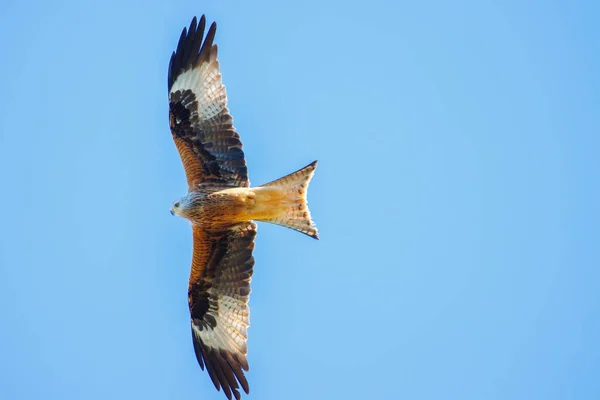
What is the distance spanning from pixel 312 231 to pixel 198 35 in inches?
105

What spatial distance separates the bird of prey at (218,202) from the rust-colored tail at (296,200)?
0.04 ft

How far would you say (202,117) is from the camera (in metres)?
9.72

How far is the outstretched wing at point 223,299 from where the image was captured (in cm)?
989

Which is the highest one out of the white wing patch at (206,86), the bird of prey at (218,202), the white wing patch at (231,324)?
the white wing patch at (206,86)

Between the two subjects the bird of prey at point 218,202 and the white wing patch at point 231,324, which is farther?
the white wing patch at point 231,324

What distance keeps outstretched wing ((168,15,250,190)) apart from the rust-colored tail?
464mm

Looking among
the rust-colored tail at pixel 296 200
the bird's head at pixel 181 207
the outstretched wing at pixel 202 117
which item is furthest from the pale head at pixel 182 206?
the rust-colored tail at pixel 296 200

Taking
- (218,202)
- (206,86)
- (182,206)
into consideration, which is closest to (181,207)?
(182,206)

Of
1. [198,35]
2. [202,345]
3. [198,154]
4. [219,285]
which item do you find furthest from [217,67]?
[202,345]

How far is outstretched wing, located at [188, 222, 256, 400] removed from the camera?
9.89 meters

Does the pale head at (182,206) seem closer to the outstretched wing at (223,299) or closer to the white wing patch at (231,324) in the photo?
the outstretched wing at (223,299)

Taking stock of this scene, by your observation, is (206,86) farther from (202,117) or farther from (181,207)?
(181,207)

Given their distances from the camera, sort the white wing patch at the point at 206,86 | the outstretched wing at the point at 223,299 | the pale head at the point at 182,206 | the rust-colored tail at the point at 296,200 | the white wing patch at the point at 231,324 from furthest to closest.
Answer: the white wing patch at the point at 231,324 < the outstretched wing at the point at 223,299 < the white wing patch at the point at 206,86 < the pale head at the point at 182,206 < the rust-colored tail at the point at 296,200

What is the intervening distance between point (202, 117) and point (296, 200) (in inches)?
58.1
